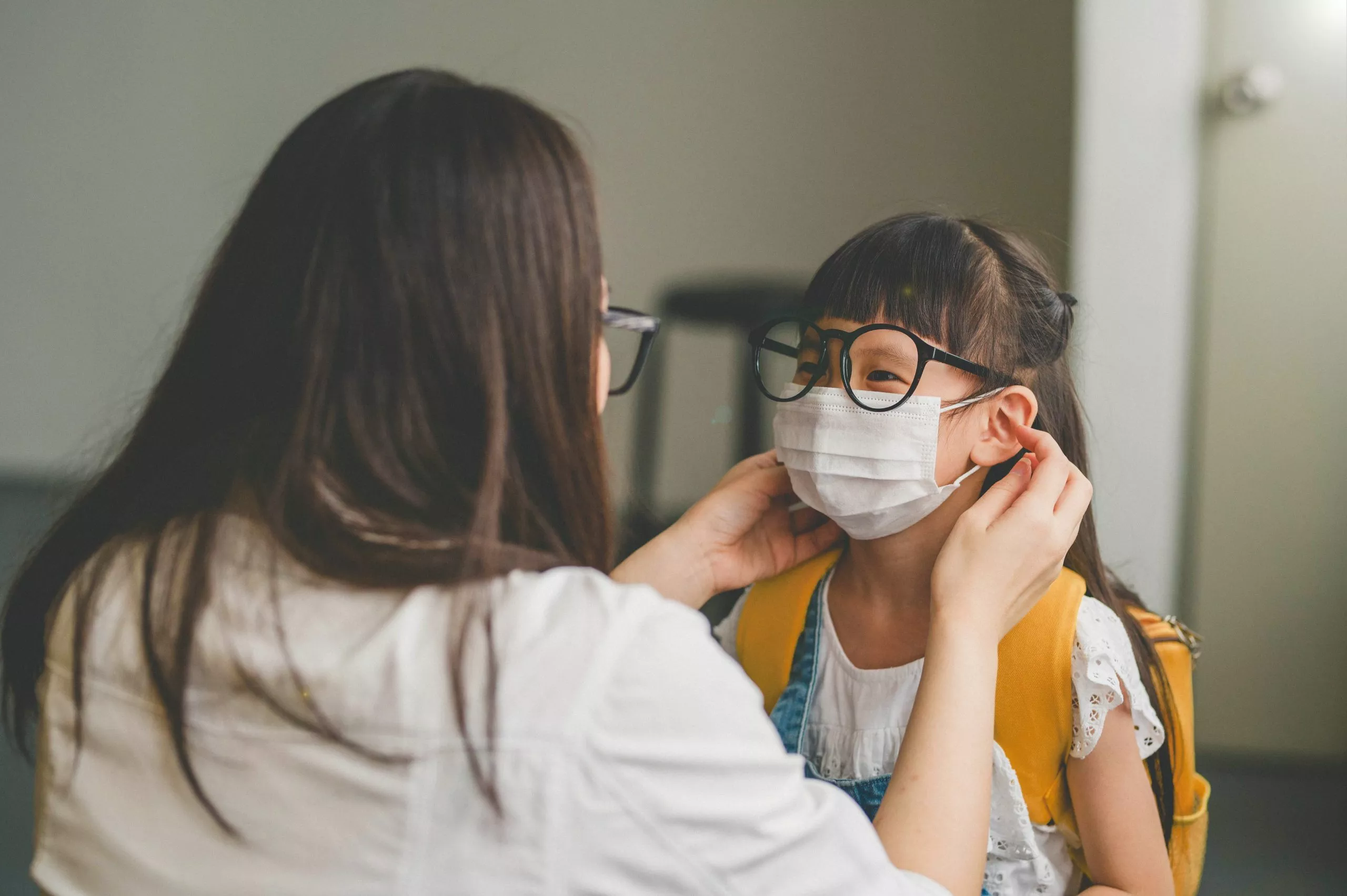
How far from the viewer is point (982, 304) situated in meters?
1.07

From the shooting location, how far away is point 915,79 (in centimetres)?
223

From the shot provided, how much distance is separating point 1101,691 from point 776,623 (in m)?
0.39

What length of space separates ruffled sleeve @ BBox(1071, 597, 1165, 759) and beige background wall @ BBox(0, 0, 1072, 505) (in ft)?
3.93

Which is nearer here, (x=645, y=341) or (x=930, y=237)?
(x=645, y=341)

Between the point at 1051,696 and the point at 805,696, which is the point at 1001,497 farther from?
the point at 805,696

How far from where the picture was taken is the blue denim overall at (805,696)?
107 centimetres

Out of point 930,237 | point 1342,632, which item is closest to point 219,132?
point 930,237

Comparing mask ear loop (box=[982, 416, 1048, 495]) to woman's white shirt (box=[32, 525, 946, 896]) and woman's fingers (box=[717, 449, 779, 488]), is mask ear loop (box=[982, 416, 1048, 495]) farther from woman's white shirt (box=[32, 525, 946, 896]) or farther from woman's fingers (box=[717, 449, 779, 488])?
woman's white shirt (box=[32, 525, 946, 896])

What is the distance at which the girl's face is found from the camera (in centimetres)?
103

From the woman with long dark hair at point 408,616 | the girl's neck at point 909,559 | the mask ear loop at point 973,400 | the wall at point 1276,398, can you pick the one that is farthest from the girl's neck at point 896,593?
the wall at point 1276,398

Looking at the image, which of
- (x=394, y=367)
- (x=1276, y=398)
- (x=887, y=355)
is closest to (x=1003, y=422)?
(x=887, y=355)

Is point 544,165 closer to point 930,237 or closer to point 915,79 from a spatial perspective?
point 930,237

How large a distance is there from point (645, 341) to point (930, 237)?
0.42 metres

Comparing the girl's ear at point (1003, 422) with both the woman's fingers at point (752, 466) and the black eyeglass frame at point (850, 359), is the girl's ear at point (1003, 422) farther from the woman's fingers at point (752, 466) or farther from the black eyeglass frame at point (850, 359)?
the woman's fingers at point (752, 466)
